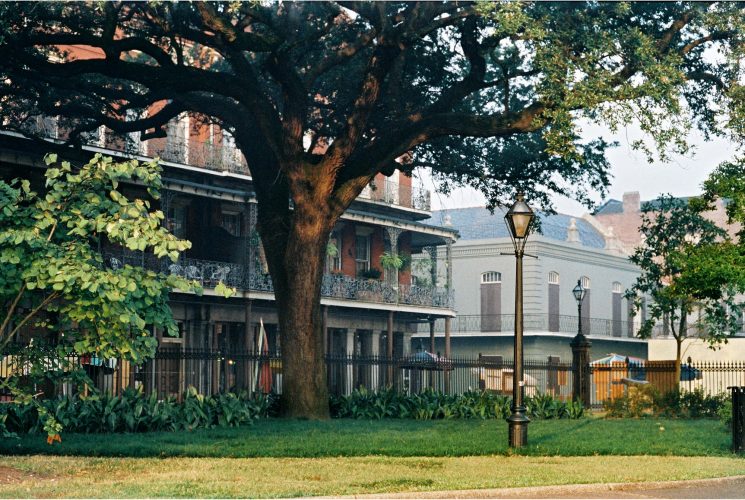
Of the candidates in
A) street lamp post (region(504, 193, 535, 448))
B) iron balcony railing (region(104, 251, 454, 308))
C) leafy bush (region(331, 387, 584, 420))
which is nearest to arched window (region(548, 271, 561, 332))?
iron balcony railing (region(104, 251, 454, 308))

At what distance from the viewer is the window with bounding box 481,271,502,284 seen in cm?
5156

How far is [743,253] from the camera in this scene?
54.6ft

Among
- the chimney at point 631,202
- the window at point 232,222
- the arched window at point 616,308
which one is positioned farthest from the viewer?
the chimney at point 631,202

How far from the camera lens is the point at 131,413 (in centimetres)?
1891

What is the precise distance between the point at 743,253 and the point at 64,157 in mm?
18679

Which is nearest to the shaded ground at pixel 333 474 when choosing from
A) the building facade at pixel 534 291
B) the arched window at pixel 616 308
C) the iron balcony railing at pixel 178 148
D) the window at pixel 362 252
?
the iron balcony railing at pixel 178 148

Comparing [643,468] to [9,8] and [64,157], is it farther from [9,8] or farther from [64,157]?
[64,157]

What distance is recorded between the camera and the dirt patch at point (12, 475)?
1196 cm

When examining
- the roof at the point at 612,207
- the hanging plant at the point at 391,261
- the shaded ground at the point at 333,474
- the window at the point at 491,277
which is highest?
the roof at the point at 612,207

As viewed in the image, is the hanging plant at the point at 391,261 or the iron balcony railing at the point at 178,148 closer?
the iron balcony railing at the point at 178,148

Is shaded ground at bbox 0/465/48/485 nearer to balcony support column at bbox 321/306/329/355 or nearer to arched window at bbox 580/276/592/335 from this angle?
balcony support column at bbox 321/306/329/355

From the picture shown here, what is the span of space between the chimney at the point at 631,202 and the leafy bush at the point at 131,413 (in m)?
46.0

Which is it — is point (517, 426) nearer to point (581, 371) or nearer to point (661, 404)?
point (661, 404)

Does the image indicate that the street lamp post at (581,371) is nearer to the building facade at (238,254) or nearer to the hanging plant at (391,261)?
the building facade at (238,254)
